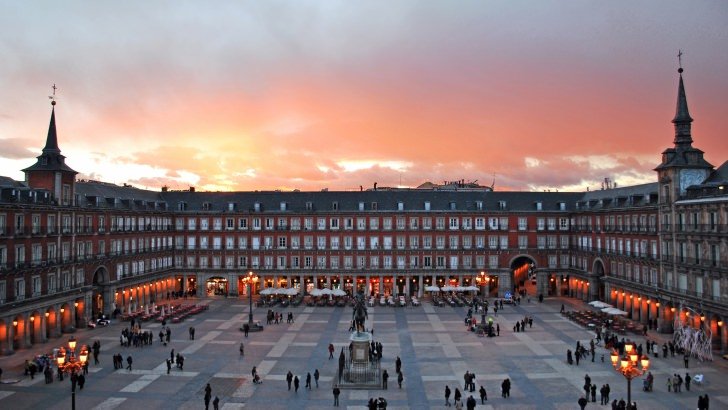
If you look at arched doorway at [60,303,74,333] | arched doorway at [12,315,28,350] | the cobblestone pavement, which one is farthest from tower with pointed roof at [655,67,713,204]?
arched doorway at [12,315,28,350]

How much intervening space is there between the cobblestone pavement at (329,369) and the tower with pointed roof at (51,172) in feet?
52.0

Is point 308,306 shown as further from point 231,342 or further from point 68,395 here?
point 68,395

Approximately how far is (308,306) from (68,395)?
43.5 metres

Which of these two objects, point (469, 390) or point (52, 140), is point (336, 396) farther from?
point (52, 140)

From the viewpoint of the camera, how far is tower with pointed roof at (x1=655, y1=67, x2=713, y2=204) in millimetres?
59594

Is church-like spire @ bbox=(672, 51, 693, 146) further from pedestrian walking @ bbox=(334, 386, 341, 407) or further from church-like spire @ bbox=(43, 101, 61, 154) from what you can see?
church-like spire @ bbox=(43, 101, 61, 154)

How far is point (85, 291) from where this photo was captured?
66.0 metres

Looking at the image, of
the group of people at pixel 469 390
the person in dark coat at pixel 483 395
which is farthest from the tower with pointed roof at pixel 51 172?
the person in dark coat at pixel 483 395

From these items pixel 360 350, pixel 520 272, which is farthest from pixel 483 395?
pixel 520 272

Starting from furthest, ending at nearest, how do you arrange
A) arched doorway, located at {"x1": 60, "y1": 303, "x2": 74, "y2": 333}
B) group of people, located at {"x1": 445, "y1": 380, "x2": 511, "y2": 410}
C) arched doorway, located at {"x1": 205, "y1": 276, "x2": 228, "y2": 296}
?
arched doorway, located at {"x1": 205, "y1": 276, "x2": 228, "y2": 296}, arched doorway, located at {"x1": 60, "y1": 303, "x2": 74, "y2": 333}, group of people, located at {"x1": 445, "y1": 380, "x2": 511, "y2": 410}

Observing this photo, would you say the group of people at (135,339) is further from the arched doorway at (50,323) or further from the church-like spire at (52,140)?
the church-like spire at (52,140)

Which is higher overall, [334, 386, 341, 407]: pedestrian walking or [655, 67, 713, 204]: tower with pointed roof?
[655, 67, 713, 204]: tower with pointed roof

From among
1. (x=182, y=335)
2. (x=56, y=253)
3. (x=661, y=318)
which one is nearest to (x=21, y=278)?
(x=56, y=253)

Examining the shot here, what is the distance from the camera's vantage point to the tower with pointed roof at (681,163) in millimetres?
59594
